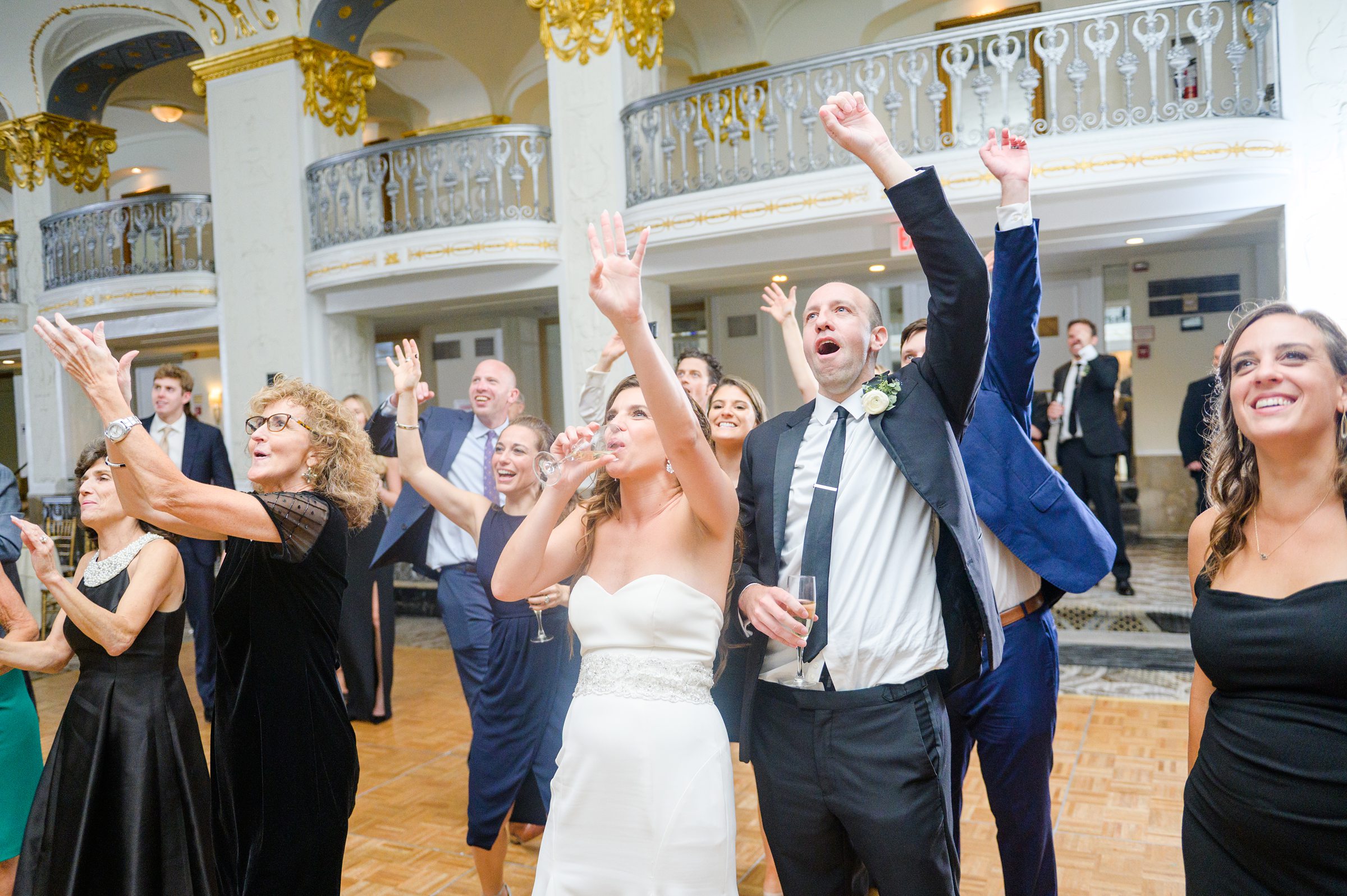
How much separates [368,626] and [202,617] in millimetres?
1102

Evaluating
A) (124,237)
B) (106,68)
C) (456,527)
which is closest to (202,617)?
(456,527)

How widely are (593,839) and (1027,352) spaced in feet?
4.89

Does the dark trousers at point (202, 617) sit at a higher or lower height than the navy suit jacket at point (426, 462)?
lower

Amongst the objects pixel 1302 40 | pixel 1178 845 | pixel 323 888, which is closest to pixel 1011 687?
pixel 1178 845

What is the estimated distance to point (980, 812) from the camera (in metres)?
3.65

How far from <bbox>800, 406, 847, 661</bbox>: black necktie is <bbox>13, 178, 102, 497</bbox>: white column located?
12.8m

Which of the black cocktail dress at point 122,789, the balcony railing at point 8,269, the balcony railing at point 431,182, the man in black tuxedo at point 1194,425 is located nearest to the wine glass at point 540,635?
the black cocktail dress at point 122,789

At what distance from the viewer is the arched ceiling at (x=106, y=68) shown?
11320 mm

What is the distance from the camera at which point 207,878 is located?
2.31 m

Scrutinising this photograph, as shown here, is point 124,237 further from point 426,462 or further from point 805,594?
point 805,594

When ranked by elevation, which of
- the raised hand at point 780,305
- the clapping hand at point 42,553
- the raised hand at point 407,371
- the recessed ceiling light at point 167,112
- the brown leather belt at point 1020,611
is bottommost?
the brown leather belt at point 1020,611

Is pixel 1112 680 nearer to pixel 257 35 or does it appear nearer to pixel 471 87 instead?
pixel 257 35

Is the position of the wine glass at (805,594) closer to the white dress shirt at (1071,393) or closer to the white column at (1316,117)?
the white dress shirt at (1071,393)

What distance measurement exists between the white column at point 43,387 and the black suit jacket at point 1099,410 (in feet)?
38.8
